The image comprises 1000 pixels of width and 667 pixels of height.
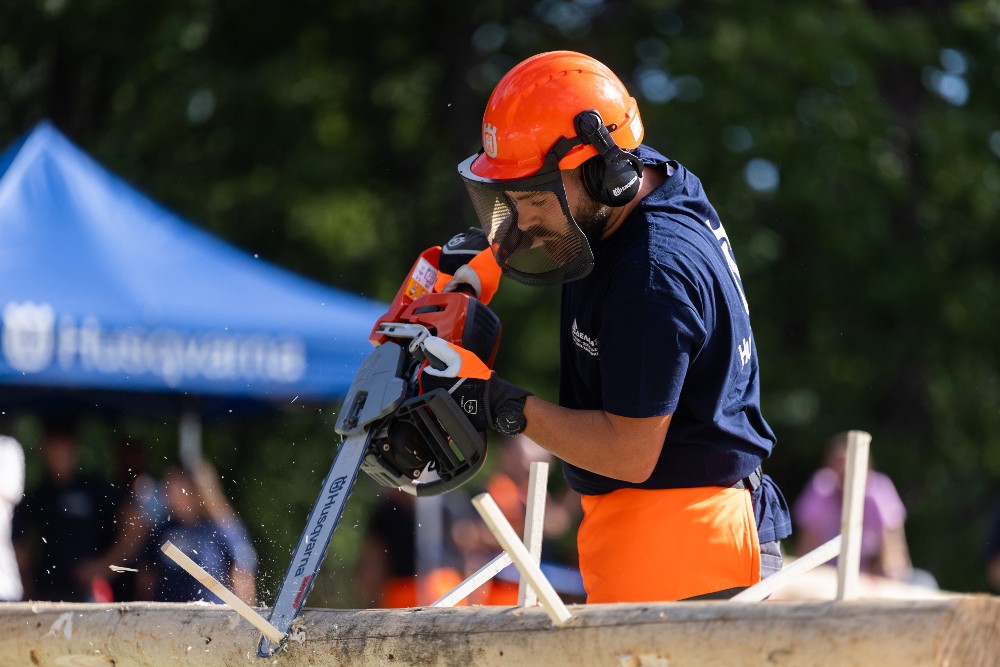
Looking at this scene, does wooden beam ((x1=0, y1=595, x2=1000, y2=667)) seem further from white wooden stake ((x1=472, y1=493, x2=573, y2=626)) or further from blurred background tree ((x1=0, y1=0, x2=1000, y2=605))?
blurred background tree ((x1=0, y1=0, x2=1000, y2=605))

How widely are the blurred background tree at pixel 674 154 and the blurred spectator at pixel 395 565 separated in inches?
102

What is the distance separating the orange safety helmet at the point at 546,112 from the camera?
3.03 meters

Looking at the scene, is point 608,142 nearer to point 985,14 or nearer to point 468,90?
point 468,90

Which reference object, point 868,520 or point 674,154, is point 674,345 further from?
point 674,154

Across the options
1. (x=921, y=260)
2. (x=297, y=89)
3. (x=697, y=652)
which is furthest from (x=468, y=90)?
(x=697, y=652)

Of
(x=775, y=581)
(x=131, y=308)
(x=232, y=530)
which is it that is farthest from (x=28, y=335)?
(x=775, y=581)

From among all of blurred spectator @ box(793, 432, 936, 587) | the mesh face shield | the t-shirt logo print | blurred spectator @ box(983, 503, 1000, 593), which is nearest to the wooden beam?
the t-shirt logo print

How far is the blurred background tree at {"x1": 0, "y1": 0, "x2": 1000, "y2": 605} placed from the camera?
1116cm

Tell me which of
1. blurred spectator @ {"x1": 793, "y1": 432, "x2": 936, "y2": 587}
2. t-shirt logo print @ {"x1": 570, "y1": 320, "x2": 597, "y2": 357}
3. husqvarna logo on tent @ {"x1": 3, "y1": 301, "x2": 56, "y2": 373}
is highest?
t-shirt logo print @ {"x1": 570, "y1": 320, "x2": 597, "y2": 357}

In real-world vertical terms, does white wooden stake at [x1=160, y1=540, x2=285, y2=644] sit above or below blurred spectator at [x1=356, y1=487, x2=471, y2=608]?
above

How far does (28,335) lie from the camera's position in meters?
6.44

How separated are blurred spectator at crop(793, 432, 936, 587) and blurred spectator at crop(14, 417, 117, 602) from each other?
4676 mm

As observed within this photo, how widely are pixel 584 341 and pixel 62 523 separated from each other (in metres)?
4.84

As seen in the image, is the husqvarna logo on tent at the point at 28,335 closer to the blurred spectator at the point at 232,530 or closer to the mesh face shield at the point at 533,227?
the blurred spectator at the point at 232,530
